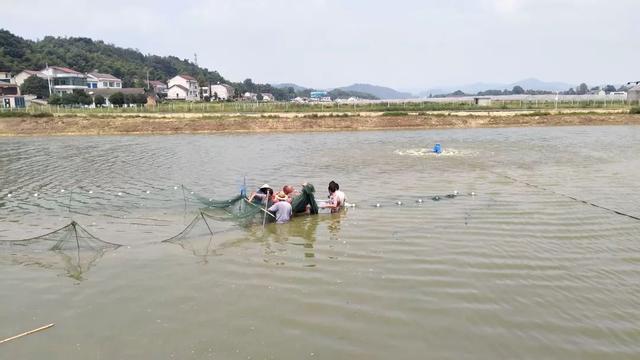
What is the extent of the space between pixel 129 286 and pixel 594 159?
20.2 meters

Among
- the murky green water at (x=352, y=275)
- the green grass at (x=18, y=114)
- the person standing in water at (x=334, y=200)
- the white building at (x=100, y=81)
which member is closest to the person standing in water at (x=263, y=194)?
the murky green water at (x=352, y=275)

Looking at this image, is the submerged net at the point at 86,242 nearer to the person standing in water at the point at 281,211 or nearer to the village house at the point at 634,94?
the person standing in water at the point at 281,211

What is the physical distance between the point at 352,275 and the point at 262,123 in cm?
3432

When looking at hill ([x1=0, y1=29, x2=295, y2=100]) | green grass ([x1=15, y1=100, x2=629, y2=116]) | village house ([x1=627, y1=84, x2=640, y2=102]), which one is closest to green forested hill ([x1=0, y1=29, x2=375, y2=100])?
hill ([x1=0, y1=29, x2=295, y2=100])

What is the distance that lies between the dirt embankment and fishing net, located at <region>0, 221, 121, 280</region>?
1208 inches

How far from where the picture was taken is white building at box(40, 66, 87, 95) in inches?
3516

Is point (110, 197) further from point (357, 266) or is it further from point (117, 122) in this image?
point (117, 122)

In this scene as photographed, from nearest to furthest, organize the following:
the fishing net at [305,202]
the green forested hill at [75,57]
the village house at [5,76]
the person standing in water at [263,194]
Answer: the fishing net at [305,202], the person standing in water at [263,194], the village house at [5,76], the green forested hill at [75,57]

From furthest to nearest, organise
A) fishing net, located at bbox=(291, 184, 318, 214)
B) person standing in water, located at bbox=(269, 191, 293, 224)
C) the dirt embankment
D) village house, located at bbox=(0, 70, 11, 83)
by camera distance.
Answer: village house, located at bbox=(0, 70, 11, 83) → the dirt embankment → fishing net, located at bbox=(291, 184, 318, 214) → person standing in water, located at bbox=(269, 191, 293, 224)

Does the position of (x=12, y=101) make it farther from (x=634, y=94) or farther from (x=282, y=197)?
(x=634, y=94)

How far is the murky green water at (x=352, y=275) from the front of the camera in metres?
6.33

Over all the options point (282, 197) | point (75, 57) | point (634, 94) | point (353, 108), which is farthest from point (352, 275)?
point (75, 57)

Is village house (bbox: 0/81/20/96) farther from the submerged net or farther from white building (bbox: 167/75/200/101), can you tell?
the submerged net

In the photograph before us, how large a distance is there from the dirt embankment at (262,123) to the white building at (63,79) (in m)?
52.5
